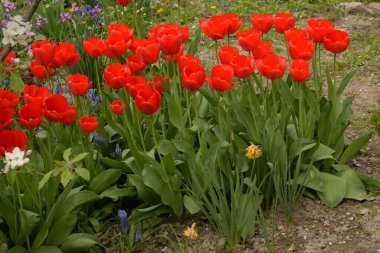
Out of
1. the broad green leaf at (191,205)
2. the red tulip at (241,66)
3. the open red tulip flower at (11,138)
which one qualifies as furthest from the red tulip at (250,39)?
the open red tulip flower at (11,138)

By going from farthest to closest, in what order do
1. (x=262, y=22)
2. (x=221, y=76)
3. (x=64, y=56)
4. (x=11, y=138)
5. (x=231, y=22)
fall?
(x=262, y=22) → (x=231, y=22) → (x=64, y=56) → (x=221, y=76) → (x=11, y=138)

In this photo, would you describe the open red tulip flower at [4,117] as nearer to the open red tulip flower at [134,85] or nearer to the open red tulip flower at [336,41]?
the open red tulip flower at [134,85]

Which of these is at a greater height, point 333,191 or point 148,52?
point 148,52

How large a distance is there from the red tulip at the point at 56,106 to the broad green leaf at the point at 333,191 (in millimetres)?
1244

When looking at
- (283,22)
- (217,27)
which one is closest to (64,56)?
(217,27)

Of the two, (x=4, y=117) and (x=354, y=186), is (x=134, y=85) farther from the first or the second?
(x=354, y=186)

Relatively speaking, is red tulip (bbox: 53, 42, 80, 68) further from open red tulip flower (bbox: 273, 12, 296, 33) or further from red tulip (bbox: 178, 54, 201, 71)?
open red tulip flower (bbox: 273, 12, 296, 33)

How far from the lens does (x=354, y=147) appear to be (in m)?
3.14

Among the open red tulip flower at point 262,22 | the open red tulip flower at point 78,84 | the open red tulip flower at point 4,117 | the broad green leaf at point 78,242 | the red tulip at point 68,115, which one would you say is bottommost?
the broad green leaf at point 78,242

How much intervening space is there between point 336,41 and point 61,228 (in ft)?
4.91

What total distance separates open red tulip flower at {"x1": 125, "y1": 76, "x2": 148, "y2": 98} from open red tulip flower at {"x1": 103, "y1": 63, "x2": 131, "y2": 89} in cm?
3

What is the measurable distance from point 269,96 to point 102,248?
117 centimetres

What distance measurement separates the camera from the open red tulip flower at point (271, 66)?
2762mm

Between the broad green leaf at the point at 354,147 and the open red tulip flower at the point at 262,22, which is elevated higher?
the open red tulip flower at the point at 262,22
